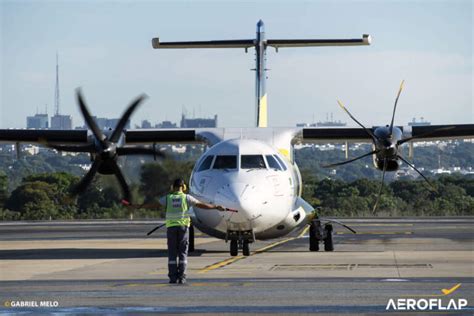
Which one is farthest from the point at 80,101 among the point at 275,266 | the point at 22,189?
the point at 22,189

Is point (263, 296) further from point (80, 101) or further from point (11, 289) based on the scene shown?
point (80, 101)

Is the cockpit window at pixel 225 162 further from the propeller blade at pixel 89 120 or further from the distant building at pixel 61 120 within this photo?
the distant building at pixel 61 120

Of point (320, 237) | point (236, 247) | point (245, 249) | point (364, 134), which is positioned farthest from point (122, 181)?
point (364, 134)

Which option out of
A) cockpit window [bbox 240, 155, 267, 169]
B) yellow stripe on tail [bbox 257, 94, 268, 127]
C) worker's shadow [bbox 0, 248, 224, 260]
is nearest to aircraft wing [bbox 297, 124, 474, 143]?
yellow stripe on tail [bbox 257, 94, 268, 127]

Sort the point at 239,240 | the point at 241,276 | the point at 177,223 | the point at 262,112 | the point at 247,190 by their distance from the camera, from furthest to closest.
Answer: the point at 262,112
the point at 239,240
the point at 247,190
the point at 177,223
the point at 241,276

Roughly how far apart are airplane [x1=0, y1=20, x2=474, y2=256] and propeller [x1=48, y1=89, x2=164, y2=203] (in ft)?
0.08

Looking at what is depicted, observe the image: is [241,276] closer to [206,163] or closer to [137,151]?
[206,163]

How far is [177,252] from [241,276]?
1.17 meters

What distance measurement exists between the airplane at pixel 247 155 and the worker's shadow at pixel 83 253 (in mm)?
1137

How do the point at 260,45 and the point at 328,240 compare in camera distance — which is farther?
the point at 260,45

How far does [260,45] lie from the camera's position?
34625mm

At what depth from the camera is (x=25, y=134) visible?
32750mm

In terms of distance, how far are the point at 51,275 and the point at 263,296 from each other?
18.3 ft

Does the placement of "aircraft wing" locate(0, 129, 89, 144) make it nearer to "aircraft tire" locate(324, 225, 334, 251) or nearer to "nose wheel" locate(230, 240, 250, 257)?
"aircraft tire" locate(324, 225, 334, 251)
